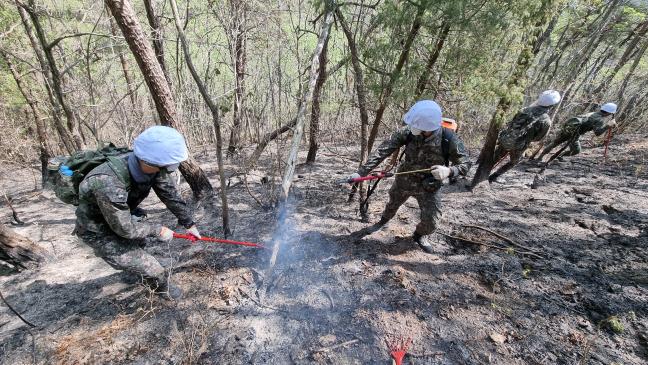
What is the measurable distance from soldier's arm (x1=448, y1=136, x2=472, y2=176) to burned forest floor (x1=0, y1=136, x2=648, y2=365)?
1.31m

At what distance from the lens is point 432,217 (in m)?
3.79

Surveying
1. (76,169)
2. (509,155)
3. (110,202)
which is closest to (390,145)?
(110,202)

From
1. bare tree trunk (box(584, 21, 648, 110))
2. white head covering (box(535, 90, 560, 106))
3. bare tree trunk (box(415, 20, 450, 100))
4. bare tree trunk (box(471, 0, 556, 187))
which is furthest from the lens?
bare tree trunk (box(584, 21, 648, 110))

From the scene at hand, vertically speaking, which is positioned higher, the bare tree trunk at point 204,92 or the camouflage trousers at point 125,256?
the bare tree trunk at point 204,92

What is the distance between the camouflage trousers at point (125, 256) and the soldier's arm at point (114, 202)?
34 centimetres

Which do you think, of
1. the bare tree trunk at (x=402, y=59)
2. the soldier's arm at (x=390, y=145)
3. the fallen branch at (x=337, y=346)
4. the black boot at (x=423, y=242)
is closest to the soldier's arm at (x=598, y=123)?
the bare tree trunk at (x=402, y=59)

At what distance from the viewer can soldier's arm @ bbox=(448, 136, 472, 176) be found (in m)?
3.37

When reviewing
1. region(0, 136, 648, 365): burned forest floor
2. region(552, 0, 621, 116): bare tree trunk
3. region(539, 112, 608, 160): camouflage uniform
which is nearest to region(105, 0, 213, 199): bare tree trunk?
region(0, 136, 648, 365): burned forest floor

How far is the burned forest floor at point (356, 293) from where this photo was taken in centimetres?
271

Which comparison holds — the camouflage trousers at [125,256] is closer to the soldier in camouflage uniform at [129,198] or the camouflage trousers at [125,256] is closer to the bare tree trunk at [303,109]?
the soldier in camouflage uniform at [129,198]

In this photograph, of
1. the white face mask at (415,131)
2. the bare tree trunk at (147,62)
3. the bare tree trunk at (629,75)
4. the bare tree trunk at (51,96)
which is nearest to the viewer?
the white face mask at (415,131)

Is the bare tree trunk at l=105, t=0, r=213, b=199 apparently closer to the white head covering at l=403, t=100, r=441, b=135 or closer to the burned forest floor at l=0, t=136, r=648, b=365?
the burned forest floor at l=0, t=136, r=648, b=365

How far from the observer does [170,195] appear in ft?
10.3

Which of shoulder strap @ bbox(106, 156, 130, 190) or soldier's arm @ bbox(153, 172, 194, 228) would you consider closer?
shoulder strap @ bbox(106, 156, 130, 190)
